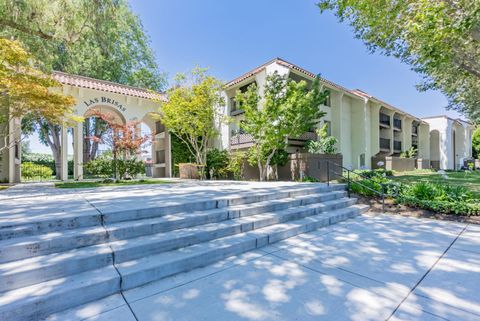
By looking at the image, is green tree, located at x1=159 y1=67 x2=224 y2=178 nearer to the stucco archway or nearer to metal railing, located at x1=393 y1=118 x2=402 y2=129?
metal railing, located at x1=393 y1=118 x2=402 y2=129

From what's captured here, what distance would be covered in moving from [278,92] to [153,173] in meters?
11.6

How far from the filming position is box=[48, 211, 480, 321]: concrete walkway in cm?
214

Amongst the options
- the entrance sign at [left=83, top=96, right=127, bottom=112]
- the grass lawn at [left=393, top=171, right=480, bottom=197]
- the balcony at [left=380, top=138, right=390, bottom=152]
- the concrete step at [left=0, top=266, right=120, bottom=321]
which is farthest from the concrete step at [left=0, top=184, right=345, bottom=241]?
the balcony at [left=380, top=138, right=390, bottom=152]

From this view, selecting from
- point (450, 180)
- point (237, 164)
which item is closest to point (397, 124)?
point (450, 180)

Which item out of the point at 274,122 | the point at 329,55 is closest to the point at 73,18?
the point at 274,122

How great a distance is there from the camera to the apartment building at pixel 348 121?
15264 millimetres

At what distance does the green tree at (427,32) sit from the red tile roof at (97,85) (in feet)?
35.8

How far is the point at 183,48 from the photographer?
51.1ft

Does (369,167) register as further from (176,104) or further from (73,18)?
(73,18)

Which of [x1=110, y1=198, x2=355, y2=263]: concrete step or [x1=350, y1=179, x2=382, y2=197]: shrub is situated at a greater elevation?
[x1=350, y1=179, x2=382, y2=197]: shrub

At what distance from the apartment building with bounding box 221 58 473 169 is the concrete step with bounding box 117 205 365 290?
10.5 m

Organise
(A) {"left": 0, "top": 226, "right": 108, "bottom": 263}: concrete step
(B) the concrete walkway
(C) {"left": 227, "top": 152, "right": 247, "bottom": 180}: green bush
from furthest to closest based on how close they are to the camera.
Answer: (C) {"left": 227, "top": 152, "right": 247, "bottom": 180}: green bush < (A) {"left": 0, "top": 226, "right": 108, "bottom": 263}: concrete step < (B) the concrete walkway

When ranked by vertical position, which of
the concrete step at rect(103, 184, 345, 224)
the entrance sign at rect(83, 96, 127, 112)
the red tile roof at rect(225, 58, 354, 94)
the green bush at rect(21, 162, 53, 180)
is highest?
the red tile roof at rect(225, 58, 354, 94)

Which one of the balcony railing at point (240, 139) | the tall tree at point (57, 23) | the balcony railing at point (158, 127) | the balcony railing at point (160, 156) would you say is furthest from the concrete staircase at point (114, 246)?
the balcony railing at point (158, 127)
